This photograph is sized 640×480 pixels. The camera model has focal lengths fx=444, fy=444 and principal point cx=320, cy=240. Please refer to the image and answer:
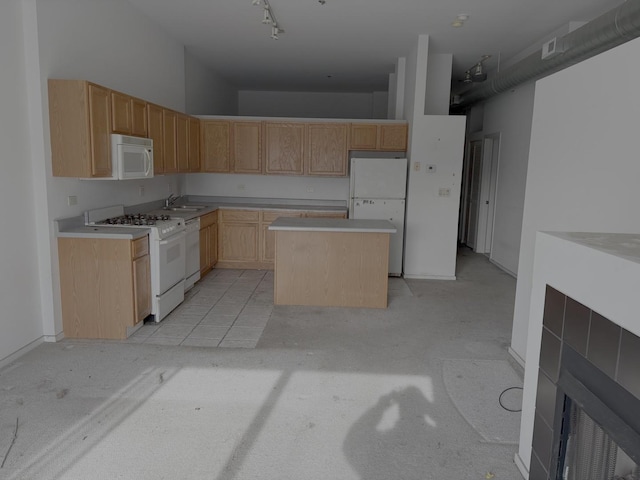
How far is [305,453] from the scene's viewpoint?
2.30 meters

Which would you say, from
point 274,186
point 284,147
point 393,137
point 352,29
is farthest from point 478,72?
point 274,186

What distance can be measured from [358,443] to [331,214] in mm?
4101

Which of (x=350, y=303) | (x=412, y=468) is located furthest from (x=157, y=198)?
(x=412, y=468)

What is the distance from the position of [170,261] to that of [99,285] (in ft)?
2.43

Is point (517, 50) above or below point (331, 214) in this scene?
above

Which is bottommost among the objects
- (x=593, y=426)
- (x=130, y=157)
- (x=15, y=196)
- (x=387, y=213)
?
(x=593, y=426)

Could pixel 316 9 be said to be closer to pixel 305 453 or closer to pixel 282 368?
pixel 282 368

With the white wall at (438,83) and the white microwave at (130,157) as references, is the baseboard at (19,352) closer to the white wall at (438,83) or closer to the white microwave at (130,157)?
the white microwave at (130,157)

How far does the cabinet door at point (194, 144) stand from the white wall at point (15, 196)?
2.74 metres

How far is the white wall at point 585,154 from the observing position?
229 centimetres

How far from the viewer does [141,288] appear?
12.6ft

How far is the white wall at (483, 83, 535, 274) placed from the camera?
6.07 meters

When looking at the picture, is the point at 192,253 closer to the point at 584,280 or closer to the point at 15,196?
the point at 15,196

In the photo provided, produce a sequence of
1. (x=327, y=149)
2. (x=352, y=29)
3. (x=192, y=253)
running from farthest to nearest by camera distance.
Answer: (x=327, y=149) < (x=352, y=29) < (x=192, y=253)
